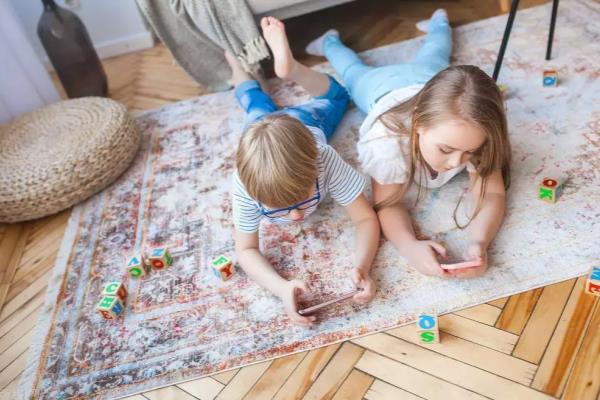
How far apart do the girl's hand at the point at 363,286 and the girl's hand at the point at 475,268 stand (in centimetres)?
18

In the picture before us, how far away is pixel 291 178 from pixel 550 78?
106 centimetres

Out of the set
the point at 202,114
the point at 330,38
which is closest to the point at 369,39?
the point at 330,38

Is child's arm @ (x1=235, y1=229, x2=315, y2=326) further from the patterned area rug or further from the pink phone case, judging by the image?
the pink phone case

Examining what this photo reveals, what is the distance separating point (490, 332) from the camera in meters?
1.11

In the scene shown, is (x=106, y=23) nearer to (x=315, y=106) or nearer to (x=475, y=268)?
(x=315, y=106)

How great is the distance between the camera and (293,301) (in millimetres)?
1176

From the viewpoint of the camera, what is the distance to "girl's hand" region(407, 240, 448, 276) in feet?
3.94

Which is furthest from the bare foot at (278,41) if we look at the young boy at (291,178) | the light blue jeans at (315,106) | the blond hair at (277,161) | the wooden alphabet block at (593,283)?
the wooden alphabet block at (593,283)

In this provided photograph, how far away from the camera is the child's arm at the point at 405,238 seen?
3.99 ft

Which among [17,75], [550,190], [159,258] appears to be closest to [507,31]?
[550,190]

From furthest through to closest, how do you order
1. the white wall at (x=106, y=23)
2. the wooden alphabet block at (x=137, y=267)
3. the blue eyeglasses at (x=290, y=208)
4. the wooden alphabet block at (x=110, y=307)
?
1. the white wall at (x=106, y=23)
2. the wooden alphabet block at (x=137, y=267)
3. the wooden alphabet block at (x=110, y=307)
4. the blue eyeglasses at (x=290, y=208)

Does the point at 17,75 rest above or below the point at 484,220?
above

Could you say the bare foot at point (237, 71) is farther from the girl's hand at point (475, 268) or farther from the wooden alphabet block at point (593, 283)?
the wooden alphabet block at point (593, 283)

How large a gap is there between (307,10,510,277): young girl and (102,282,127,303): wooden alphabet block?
2.21ft
